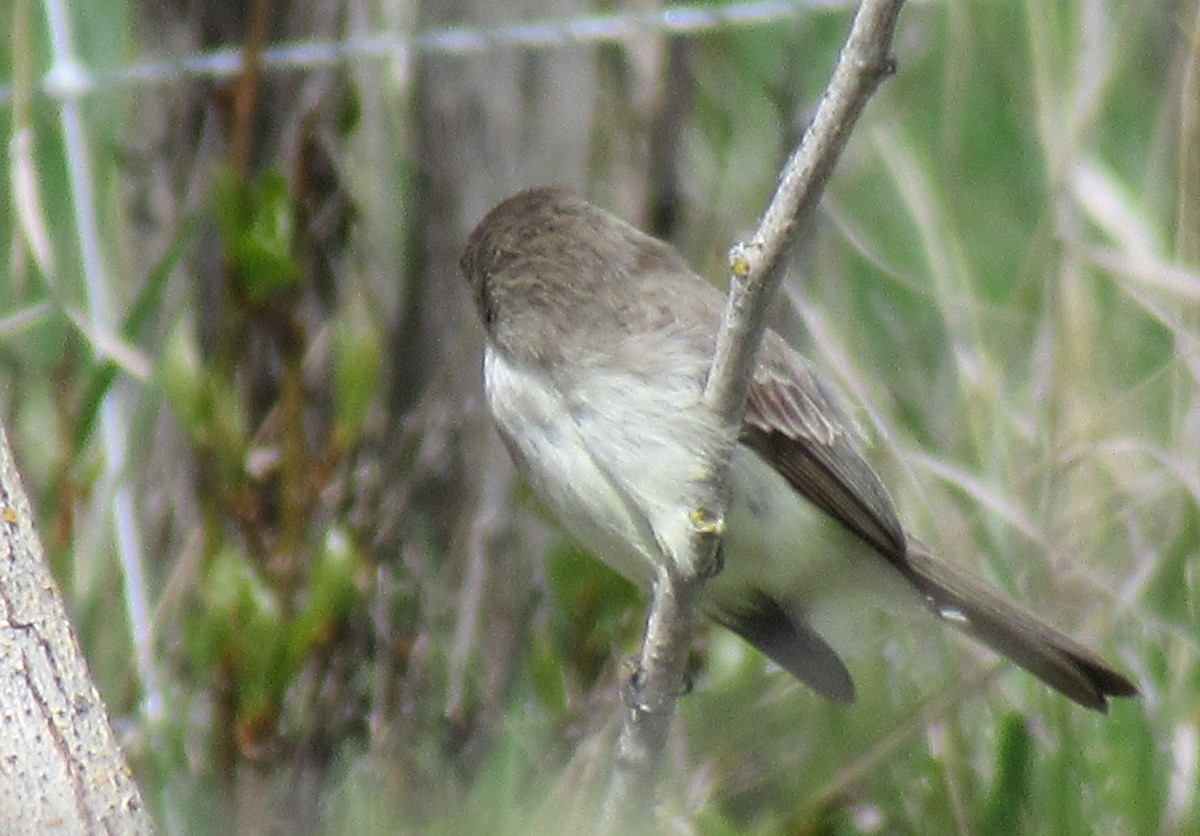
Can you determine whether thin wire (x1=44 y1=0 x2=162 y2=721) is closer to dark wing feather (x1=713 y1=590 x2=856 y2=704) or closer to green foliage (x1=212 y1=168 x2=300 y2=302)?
green foliage (x1=212 y1=168 x2=300 y2=302)

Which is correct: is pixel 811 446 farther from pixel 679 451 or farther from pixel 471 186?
pixel 471 186

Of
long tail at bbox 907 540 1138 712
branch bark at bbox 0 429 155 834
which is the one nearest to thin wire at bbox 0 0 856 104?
long tail at bbox 907 540 1138 712

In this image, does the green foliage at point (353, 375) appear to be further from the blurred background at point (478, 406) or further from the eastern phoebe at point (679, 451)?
the eastern phoebe at point (679, 451)

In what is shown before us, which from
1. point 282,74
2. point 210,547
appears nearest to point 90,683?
point 210,547

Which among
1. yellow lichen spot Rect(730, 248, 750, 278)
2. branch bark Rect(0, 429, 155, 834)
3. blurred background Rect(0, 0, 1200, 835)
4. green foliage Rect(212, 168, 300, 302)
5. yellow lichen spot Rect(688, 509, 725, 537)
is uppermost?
yellow lichen spot Rect(730, 248, 750, 278)

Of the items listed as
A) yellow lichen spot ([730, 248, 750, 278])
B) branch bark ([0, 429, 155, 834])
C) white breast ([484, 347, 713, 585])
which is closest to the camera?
branch bark ([0, 429, 155, 834])

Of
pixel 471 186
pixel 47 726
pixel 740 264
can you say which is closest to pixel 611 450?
pixel 740 264

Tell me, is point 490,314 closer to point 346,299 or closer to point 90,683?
point 346,299
